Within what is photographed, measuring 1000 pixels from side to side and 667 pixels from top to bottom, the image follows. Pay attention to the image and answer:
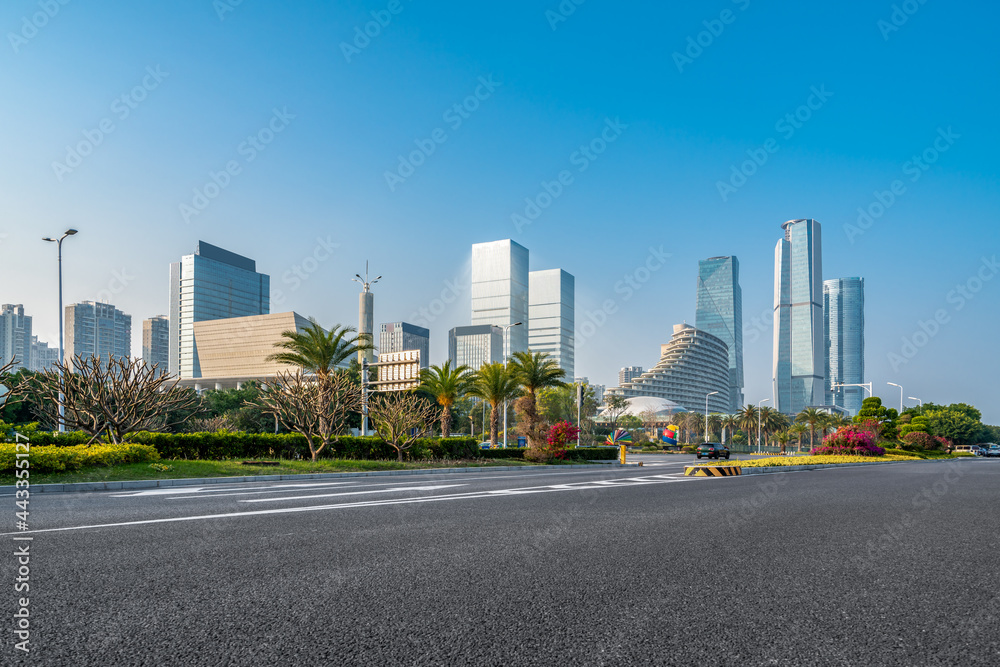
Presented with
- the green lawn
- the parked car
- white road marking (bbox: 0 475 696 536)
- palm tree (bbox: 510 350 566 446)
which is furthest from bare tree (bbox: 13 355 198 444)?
the parked car

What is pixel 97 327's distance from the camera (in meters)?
169

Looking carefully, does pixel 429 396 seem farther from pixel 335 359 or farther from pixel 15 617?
pixel 15 617

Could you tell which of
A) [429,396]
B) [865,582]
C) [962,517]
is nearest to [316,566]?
[865,582]

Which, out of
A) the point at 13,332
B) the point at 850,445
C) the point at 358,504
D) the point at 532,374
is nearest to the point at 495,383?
the point at 532,374

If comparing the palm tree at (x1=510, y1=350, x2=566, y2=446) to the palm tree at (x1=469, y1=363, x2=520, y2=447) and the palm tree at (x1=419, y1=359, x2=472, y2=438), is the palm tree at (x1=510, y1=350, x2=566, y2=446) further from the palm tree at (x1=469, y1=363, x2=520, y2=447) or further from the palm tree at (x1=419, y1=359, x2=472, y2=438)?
the palm tree at (x1=419, y1=359, x2=472, y2=438)

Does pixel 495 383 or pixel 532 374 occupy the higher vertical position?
pixel 532 374

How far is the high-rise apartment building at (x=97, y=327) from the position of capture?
548 ft

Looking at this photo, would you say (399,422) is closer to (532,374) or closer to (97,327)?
(532,374)

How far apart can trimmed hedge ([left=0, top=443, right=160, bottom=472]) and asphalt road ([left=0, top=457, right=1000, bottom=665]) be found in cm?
840

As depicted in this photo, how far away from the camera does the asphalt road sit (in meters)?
3.50

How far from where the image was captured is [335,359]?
39.6 metres

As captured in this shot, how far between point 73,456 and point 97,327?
178677 mm

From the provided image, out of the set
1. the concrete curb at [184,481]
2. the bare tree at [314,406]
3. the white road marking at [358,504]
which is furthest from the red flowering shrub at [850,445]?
the white road marking at [358,504]

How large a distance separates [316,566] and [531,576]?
1.85 metres
